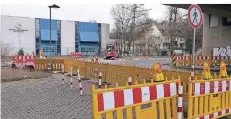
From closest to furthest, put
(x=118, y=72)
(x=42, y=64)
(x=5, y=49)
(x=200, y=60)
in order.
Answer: (x=118, y=72) < (x=42, y=64) < (x=200, y=60) < (x=5, y=49)

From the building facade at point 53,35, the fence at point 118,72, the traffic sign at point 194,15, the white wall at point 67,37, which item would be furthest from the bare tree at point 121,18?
the traffic sign at point 194,15

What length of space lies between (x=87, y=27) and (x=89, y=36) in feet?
6.99

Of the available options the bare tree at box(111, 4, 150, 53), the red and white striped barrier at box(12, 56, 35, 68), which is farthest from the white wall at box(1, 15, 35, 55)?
the red and white striped barrier at box(12, 56, 35, 68)

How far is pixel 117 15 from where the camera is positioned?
6444 centimetres

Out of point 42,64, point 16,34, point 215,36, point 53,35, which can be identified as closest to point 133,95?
point 42,64

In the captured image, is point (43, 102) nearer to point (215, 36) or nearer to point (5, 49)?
point (215, 36)

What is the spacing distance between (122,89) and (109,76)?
8.61m

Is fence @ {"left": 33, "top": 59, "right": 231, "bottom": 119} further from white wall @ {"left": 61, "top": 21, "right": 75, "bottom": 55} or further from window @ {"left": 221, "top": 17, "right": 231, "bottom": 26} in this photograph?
white wall @ {"left": 61, "top": 21, "right": 75, "bottom": 55}

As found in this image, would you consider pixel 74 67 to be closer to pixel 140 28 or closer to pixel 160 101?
pixel 160 101

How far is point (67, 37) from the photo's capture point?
60969 mm

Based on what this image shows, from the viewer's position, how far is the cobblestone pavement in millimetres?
7473

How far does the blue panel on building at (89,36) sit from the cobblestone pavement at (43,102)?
163ft

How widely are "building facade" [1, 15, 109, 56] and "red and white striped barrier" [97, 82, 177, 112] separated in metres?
46.0

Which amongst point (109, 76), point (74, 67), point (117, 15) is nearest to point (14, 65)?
point (74, 67)
